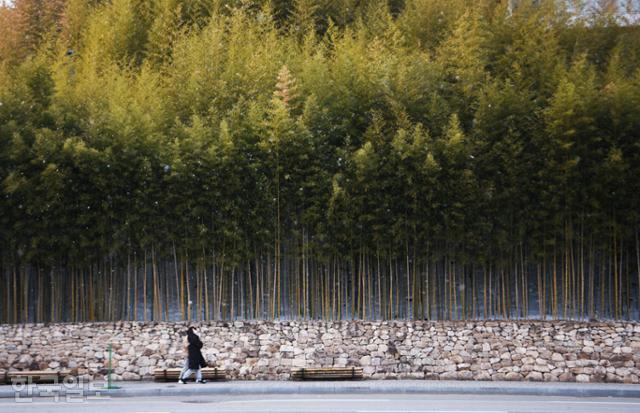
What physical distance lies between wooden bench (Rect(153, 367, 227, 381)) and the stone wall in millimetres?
279

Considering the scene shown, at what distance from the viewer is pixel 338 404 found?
8.55m

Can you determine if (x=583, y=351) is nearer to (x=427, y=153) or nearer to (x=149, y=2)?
(x=427, y=153)

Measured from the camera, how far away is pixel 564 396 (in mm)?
10055

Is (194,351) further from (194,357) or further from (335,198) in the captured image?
(335,198)

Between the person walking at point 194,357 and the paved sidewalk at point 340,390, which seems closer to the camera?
the paved sidewalk at point 340,390

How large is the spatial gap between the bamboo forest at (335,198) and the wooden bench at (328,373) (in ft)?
4.20

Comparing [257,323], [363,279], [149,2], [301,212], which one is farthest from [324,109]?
[149,2]

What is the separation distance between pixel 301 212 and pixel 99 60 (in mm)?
5630

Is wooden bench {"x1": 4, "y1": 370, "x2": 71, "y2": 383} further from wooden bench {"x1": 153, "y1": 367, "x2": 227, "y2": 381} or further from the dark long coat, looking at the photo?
the dark long coat

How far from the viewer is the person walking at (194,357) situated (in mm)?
10656

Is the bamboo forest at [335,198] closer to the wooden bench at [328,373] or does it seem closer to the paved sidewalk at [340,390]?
the wooden bench at [328,373]

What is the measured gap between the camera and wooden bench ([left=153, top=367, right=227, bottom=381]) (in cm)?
1117

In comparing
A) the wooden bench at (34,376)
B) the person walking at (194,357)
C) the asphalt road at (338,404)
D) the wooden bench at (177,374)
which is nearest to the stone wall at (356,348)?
the wooden bench at (177,374)

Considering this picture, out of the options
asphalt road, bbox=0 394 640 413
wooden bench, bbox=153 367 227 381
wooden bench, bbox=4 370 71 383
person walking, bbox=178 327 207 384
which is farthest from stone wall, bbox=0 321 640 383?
asphalt road, bbox=0 394 640 413
